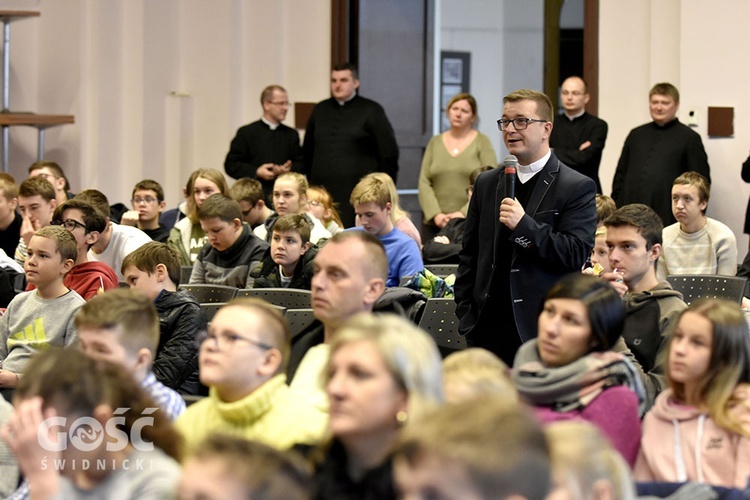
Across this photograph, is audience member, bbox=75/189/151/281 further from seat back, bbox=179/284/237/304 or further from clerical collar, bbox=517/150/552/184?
clerical collar, bbox=517/150/552/184

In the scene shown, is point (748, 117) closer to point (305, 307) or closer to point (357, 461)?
point (305, 307)

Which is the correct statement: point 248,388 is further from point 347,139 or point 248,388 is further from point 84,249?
point 347,139

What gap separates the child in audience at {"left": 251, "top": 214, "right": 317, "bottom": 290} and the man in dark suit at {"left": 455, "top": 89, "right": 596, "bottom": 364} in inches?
65.2

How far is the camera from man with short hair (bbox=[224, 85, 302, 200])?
8.56 m

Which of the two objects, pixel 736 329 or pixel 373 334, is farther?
pixel 736 329

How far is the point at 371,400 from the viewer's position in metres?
2.24

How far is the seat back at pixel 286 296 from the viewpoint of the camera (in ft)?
16.1

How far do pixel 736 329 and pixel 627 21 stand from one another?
604 centimetres

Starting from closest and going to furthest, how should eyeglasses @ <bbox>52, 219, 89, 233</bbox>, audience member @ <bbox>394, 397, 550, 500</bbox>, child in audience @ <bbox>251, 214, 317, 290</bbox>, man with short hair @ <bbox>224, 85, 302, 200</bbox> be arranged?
1. audience member @ <bbox>394, 397, 550, 500</bbox>
2. eyeglasses @ <bbox>52, 219, 89, 233</bbox>
3. child in audience @ <bbox>251, 214, 317, 290</bbox>
4. man with short hair @ <bbox>224, 85, 302, 200</bbox>

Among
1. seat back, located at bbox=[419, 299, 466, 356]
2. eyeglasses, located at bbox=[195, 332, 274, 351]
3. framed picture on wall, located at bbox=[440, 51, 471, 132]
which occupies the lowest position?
seat back, located at bbox=[419, 299, 466, 356]

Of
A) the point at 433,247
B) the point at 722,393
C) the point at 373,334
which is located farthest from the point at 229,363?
the point at 433,247

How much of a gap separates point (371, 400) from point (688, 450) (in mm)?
972

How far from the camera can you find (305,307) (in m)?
4.91

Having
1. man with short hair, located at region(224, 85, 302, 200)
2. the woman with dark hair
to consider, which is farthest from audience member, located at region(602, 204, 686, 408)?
man with short hair, located at region(224, 85, 302, 200)
